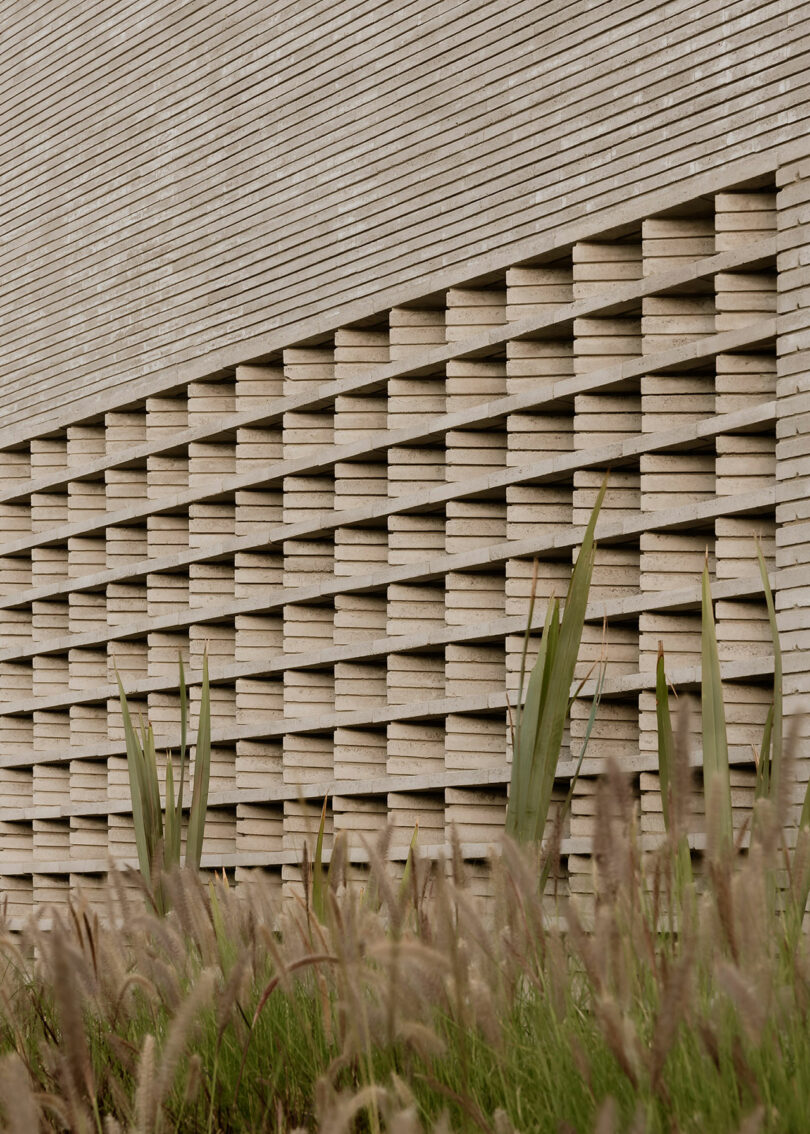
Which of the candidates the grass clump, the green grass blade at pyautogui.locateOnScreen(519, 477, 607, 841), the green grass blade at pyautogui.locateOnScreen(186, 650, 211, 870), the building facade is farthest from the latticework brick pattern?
the grass clump

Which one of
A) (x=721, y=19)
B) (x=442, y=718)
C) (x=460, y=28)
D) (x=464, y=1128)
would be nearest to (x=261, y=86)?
(x=460, y=28)

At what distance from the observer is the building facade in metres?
5.03

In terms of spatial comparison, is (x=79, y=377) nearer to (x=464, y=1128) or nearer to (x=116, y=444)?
(x=116, y=444)

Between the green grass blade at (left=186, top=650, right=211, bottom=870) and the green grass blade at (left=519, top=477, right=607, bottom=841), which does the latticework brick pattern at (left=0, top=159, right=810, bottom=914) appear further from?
the green grass blade at (left=519, top=477, right=607, bottom=841)

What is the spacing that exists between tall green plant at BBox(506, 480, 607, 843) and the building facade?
298mm

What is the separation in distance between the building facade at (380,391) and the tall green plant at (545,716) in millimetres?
298

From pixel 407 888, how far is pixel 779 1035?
503 mm

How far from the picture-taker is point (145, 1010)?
2.10 m

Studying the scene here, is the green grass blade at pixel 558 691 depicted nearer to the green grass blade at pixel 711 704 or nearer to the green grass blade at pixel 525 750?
the green grass blade at pixel 525 750

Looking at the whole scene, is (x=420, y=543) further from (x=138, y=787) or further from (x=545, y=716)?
(x=545, y=716)

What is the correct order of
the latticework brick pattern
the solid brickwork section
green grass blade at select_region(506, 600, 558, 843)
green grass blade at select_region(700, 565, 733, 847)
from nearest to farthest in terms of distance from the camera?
green grass blade at select_region(700, 565, 733, 847) → green grass blade at select_region(506, 600, 558, 843) → the latticework brick pattern → the solid brickwork section

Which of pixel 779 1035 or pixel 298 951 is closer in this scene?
pixel 779 1035

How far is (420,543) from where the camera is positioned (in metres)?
6.06

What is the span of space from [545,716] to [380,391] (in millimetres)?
2891
